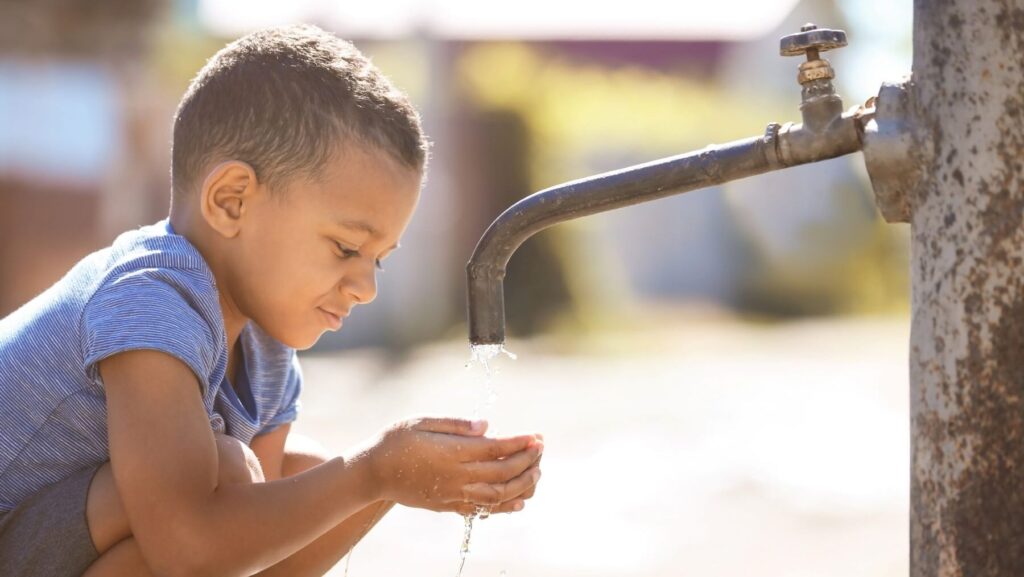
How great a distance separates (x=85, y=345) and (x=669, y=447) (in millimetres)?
3589

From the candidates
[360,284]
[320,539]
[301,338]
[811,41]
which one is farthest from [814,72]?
[320,539]

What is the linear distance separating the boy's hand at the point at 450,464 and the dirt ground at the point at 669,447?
0.98 ft

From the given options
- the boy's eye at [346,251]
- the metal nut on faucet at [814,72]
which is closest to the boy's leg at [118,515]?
the boy's eye at [346,251]

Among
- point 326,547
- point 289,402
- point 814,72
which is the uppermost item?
point 814,72

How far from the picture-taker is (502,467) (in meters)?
1.63

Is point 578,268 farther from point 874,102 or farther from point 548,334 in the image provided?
point 874,102

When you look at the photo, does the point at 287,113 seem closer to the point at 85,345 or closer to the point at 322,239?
the point at 322,239

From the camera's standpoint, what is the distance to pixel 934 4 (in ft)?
4.33

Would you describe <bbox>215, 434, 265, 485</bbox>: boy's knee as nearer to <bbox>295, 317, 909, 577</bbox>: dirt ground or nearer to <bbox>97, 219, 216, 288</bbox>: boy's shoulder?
<bbox>97, 219, 216, 288</bbox>: boy's shoulder

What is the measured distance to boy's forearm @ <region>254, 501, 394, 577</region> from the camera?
2016mm

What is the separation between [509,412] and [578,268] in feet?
11.1

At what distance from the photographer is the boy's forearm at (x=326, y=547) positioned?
202 centimetres

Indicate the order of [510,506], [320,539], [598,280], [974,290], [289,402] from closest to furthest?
[974,290] → [510,506] → [320,539] → [289,402] → [598,280]

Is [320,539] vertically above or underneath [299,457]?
underneath
